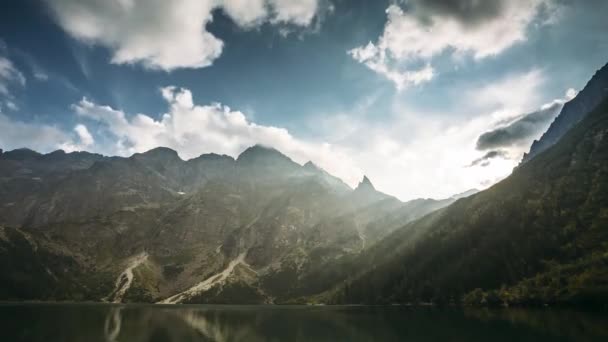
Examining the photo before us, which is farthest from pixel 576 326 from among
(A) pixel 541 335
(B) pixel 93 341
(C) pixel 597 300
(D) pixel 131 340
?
(B) pixel 93 341

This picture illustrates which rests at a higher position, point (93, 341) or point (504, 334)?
point (93, 341)

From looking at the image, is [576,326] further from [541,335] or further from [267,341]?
[267,341]

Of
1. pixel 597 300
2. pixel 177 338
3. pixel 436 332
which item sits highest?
pixel 177 338

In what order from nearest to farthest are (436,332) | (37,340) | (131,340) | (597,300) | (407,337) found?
1. (37,340)
2. (131,340)
3. (407,337)
4. (436,332)
5. (597,300)

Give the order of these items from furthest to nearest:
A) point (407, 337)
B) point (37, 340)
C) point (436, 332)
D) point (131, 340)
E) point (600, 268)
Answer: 1. point (600, 268)
2. point (436, 332)
3. point (407, 337)
4. point (131, 340)
5. point (37, 340)

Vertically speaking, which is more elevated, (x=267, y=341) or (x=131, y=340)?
(x=131, y=340)

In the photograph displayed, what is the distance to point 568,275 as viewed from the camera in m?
197

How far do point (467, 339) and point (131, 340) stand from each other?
68.6 metres

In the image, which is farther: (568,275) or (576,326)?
(568,275)

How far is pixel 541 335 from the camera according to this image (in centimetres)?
7775

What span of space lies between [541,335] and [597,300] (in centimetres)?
10499

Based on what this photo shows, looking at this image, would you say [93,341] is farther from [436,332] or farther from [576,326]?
[576,326]

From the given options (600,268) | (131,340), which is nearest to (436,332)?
(131,340)

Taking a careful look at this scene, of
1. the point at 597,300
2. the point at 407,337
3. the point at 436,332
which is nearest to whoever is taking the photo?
the point at 407,337
